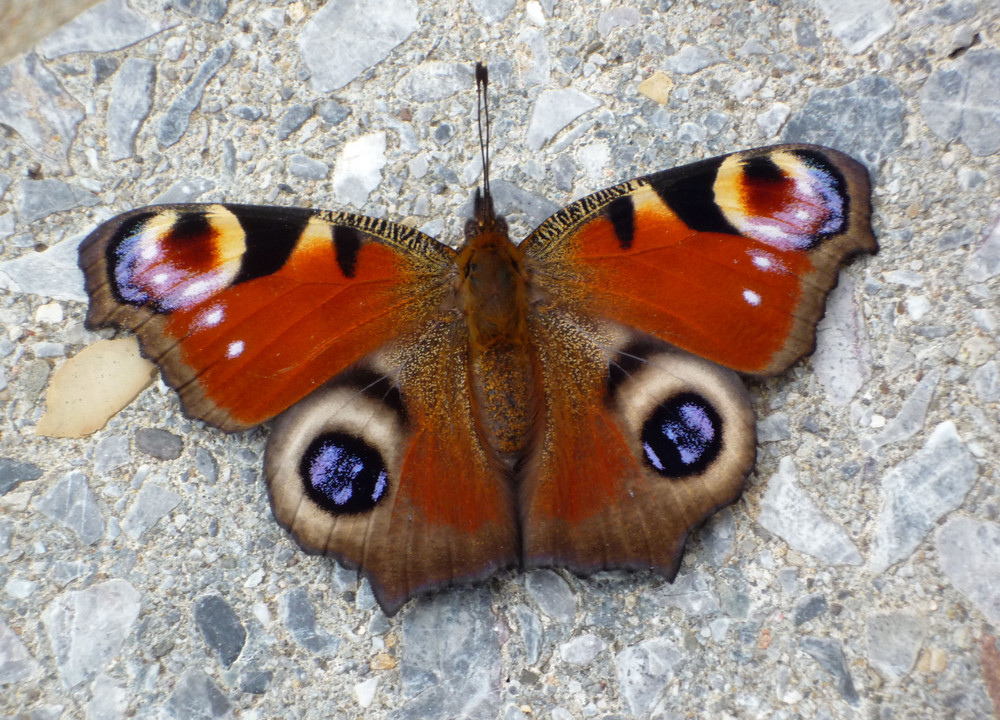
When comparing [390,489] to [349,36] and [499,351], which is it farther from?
[349,36]

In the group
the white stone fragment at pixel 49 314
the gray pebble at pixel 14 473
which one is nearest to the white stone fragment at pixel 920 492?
the gray pebble at pixel 14 473

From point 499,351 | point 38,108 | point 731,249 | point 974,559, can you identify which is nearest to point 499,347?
point 499,351

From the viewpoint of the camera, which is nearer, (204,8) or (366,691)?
(366,691)

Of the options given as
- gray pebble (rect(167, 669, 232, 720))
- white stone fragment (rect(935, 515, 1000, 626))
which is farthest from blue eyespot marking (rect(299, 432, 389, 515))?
white stone fragment (rect(935, 515, 1000, 626))

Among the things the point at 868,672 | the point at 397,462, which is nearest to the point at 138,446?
the point at 397,462

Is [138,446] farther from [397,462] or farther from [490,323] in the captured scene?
[490,323]

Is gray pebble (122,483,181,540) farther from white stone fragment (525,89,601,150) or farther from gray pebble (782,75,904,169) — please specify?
gray pebble (782,75,904,169)
